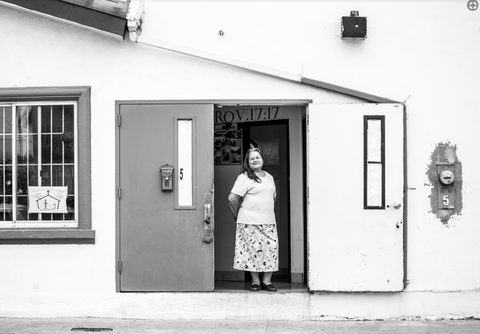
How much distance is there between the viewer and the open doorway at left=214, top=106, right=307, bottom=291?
10055 mm

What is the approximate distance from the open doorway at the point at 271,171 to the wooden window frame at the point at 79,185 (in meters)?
1.94

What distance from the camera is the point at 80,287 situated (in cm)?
871

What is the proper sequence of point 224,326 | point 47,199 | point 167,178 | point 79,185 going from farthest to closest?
point 47,199 → point 79,185 → point 167,178 → point 224,326

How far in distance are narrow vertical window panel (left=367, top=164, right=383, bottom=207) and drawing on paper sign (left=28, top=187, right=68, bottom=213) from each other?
3388 millimetres

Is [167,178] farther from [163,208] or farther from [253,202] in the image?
[253,202]

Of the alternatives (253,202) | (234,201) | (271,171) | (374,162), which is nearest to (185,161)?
(234,201)

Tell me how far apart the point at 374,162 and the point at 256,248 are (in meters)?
1.63

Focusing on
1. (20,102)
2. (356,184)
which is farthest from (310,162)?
(20,102)

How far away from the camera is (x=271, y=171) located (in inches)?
418

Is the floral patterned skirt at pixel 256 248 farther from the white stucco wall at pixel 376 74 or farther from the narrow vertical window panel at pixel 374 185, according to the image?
the narrow vertical window panel at pixel 374 185

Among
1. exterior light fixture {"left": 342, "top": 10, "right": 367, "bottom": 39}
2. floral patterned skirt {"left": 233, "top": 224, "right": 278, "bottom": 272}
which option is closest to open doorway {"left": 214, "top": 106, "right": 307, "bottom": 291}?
floral patterned skirt {"left": 233, "top": 224, "right": 278, "bottom": 272}

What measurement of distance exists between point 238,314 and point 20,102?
3.41 metres

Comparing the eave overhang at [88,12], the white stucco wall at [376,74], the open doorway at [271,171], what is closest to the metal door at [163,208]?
the white stucco wall at [376,74]

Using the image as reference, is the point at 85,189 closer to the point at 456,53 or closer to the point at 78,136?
the point at 78,136
